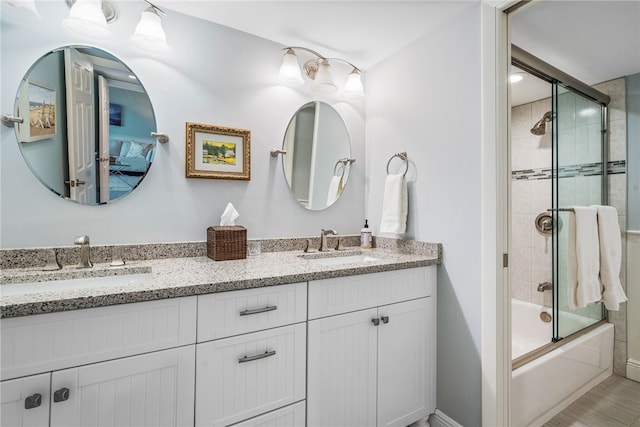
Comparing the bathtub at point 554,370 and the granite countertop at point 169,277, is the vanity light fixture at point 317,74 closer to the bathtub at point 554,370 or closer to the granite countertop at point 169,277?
the granite countertop at point 169,277

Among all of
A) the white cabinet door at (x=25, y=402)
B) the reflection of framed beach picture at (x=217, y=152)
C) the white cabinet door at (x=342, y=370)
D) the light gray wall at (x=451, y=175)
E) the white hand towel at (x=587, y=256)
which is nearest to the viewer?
the white cabinet door at (x=25, y=402)

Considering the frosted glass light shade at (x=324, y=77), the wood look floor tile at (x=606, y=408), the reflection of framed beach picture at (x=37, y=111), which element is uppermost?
the frosted glass light shade at (x=324, y=77)

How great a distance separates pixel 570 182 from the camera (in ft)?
7.12

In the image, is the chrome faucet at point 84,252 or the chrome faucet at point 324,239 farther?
the chrome faucet at point 324,239

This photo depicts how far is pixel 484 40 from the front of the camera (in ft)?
4.88

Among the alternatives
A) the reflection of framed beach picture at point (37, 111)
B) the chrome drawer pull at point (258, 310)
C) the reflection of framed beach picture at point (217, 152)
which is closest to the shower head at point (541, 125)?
the reflection of framed beach picture at point (217, 152)

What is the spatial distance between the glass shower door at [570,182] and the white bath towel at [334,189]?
1482 mm

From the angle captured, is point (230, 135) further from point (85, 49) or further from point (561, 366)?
point (561, 366)

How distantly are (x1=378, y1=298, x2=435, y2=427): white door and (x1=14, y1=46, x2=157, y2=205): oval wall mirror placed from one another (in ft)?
4.73

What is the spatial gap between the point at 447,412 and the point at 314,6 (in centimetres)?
223

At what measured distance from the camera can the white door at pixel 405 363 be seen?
1479mm

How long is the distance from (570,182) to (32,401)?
2974mm

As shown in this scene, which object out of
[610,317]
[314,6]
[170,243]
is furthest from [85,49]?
[610,317]

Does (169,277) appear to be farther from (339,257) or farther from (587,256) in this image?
(587,256)
